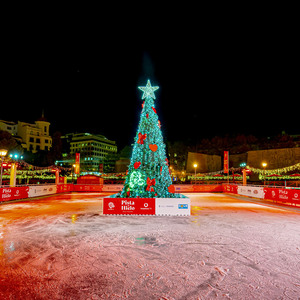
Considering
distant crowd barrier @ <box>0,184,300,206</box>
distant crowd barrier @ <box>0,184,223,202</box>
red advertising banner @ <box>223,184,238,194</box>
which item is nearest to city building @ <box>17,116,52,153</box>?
distant crowd barrier @ <box>0,184,223,202</box>

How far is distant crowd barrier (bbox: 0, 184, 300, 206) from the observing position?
17.0 metres

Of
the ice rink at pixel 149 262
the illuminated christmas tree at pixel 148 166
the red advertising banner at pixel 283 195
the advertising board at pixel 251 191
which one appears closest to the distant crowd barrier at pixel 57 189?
the advertising board at pixel 251 191

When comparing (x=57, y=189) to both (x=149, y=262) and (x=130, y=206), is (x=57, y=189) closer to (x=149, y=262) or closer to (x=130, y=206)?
(x=130, y=206)

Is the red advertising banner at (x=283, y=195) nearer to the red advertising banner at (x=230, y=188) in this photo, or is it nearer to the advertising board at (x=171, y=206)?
the red advertising banner at (x=230, y=188)

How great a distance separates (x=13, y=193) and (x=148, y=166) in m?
13.2

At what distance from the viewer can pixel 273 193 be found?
18.5 meters

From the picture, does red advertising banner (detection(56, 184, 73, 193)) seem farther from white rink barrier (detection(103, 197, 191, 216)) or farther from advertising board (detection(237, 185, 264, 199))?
advertising board (detection(237, 185, 264, 199))

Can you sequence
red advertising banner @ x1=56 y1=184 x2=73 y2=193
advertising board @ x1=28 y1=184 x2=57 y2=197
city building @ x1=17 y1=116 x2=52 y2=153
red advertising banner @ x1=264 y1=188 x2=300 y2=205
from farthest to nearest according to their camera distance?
city building @ x1=17 y1=116 x2=52 y2=153, red advertising banner @ x1=56 y1=184 x2=73 y2=193, advertising board @ x1=28 y1=184 x2=57 y2=197, red advertising banner @ x1=264 y1=188 x2=300 y2=205

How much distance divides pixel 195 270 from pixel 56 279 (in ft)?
9.82

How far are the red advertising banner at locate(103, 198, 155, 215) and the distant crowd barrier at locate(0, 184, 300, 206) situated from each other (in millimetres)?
10934

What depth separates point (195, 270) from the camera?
16.0 feet

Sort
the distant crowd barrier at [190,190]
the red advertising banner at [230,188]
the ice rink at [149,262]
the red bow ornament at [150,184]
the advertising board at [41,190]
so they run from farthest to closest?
the red advertising banner at [230,188], the advertising board at [41,190], the distant crowd barrier at [190,190], the red bow ornament at [150,184], the ice rink at [149,262]

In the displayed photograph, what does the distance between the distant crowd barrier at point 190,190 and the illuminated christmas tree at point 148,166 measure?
9706mm

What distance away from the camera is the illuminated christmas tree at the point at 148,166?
535 inches
